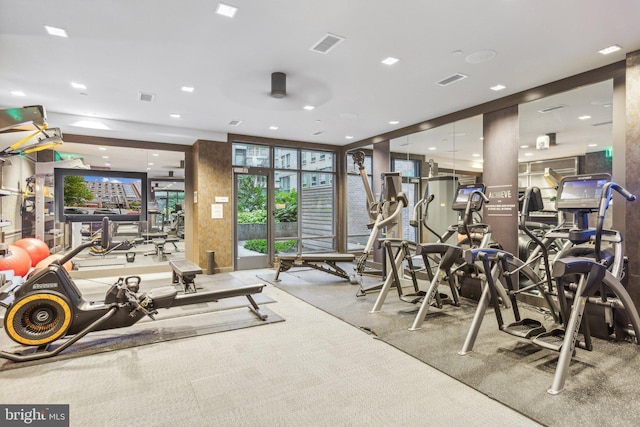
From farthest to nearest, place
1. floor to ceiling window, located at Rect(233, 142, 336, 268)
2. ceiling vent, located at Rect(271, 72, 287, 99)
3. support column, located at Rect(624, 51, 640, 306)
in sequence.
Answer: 1. floor to ceiling window, located at Rect(233, 142, 336, 268)
2. ceiling vent, located at Rect(271, 72, 287, 99)
3. support column, located at Rect(624, 51, 640, 306)

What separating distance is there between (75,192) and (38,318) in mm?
4207

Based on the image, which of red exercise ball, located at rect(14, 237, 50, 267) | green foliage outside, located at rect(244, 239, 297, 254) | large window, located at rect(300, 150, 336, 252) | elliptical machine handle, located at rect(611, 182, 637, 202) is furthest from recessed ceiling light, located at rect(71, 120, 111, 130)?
elliptical machine handle, located at rect(611, 182, 637, 202)

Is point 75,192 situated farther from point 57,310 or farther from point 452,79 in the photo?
point 452,79

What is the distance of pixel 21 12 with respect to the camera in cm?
290

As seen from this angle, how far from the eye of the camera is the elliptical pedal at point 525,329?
9.84 ft

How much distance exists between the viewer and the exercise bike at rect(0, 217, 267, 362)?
3039 millimetres

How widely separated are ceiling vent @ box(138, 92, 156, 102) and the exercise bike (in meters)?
2.47

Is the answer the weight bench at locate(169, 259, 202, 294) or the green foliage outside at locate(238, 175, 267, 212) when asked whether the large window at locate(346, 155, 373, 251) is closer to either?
the green foliage outside at locate(238, 175, 267, 212)

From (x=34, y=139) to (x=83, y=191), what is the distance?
1548 millimetres

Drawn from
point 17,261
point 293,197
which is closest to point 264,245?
point 293,197

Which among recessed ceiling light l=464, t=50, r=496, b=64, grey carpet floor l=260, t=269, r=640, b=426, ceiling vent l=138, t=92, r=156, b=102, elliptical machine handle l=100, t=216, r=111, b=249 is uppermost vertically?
recessed ceiling light l=464, t=50, r=496, b=64

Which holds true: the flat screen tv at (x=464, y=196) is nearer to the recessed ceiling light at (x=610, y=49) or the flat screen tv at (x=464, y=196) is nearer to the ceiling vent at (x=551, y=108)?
the ceiling vent at (x=551, y=108)

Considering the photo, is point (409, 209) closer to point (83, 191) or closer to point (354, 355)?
point (354, 355)

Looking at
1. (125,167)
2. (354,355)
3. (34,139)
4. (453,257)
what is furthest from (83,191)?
(453,257)
